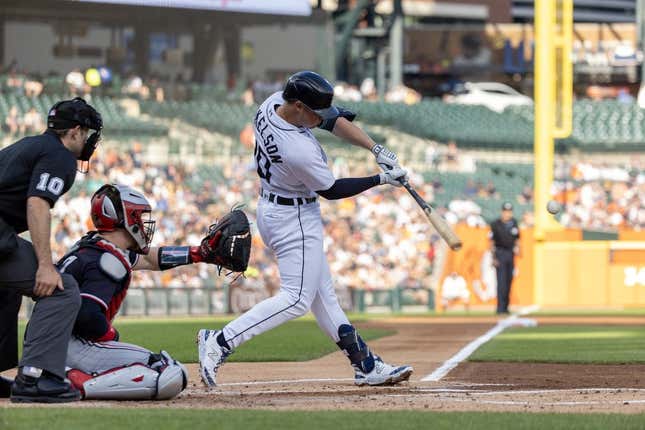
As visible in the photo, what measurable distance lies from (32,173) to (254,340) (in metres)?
7.01

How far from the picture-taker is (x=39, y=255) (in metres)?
6.00

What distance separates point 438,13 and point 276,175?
129 ft

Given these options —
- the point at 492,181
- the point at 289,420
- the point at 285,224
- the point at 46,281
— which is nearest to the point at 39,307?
the point at 46,281

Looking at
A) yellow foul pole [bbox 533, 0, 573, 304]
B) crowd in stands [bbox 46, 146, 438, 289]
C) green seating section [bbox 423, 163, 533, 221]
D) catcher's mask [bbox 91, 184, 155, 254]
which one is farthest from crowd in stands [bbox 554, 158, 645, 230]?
catcher's mask [bbox 91, 184, 155, 254]

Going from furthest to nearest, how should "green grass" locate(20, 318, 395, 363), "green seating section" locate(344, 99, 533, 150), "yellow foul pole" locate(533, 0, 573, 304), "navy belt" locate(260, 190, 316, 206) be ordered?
"green seating section" locate(344, 99, 533, 150) < "yellow foul pole" locate(533, 0, 573, 304) < "green grass" locate(20, 318, 395, 363) < "navy belt" locate(260, 190, 316, 206)

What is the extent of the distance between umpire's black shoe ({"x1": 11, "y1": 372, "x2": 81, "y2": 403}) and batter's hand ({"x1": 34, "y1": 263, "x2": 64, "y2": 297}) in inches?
15.8

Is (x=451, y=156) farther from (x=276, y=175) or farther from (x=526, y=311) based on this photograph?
(x=276, y=175)

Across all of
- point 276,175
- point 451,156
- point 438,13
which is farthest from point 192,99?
point 276,175

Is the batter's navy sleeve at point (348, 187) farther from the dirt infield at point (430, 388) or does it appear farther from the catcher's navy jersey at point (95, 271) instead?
the catcher's navy jersey at point (95, 271)

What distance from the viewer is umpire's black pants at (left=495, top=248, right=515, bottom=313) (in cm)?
1884

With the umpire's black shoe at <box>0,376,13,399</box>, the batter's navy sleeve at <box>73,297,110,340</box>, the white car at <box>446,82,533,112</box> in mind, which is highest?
the white car at <box>446,82,533,112</box>

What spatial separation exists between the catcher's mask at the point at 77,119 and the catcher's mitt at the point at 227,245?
0.81 m

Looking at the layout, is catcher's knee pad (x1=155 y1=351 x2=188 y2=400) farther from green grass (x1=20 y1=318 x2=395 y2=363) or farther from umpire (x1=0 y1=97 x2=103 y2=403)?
green grass (x1=20 y1=318 x2=395 y2=363)

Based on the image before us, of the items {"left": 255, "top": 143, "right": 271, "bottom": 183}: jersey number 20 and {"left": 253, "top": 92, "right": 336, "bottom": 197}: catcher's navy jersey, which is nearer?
{"left": 253, "top": 92, "right": 336, "bottom": 197}: catcher's navy jersey
